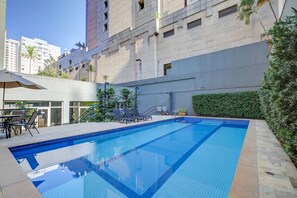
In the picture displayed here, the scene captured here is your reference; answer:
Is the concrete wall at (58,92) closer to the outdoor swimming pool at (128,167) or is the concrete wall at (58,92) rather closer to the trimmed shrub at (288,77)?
the outdoor swimming pool at (128,167)

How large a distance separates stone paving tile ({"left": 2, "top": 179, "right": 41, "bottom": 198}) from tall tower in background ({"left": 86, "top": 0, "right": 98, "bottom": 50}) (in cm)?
2962

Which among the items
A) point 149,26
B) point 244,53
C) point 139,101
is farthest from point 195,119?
point 149,26

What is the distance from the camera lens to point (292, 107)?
3.00 m

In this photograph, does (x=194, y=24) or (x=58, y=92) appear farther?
(x=194, y=24)

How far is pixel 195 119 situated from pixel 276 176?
32.3 ft

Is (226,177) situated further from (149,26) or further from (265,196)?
(149,26)

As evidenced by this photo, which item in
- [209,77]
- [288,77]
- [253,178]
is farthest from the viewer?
[209,77]

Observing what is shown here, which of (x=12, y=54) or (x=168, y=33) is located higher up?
(x=12, y=54)

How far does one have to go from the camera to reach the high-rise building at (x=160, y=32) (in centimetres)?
1368

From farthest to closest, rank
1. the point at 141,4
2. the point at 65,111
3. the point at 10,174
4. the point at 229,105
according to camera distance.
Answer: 1. the point at 141,4
2. the point at 65,111
3. the point at 229,105
4. the point at 10,174

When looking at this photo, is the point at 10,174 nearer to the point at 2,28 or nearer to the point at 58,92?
the point at 2,28

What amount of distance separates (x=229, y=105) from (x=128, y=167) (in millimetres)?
10551

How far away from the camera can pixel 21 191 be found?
2.17 m

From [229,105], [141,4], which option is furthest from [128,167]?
[141,4]
